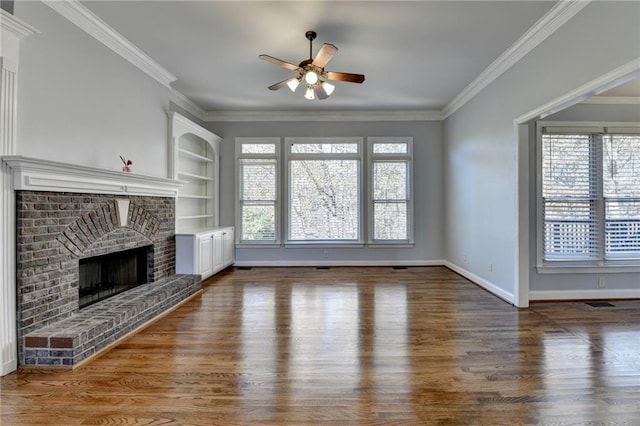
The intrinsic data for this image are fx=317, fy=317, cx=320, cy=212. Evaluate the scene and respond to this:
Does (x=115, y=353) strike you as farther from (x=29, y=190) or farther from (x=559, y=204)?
(x=559, y=204)

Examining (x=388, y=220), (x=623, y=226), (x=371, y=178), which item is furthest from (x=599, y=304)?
(x=371, y=178)

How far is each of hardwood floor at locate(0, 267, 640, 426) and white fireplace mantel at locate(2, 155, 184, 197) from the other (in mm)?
1492

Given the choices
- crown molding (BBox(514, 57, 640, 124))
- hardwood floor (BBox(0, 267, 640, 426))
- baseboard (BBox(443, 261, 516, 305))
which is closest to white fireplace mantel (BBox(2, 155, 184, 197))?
hardwood floor (BBox(0, 267, 640, 426))

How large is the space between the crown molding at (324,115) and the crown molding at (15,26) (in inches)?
158

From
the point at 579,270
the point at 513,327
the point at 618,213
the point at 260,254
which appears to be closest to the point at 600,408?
the point at 513,327

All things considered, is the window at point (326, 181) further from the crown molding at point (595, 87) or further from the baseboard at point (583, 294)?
the crown molding at point (595, 87)

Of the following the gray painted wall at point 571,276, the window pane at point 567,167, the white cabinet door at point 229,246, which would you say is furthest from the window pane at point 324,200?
the window pane at point 567,167

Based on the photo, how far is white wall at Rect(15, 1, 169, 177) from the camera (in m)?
2.71

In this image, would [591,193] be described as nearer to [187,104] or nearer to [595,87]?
[595,87]

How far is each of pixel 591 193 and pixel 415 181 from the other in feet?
9.33

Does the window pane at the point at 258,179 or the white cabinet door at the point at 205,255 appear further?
the window pane at the point at 258,179

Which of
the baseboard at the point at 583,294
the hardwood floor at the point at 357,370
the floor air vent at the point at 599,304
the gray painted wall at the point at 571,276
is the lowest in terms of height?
the hardwood floor at the point at 357,370

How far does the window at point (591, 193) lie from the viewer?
4.35 meters

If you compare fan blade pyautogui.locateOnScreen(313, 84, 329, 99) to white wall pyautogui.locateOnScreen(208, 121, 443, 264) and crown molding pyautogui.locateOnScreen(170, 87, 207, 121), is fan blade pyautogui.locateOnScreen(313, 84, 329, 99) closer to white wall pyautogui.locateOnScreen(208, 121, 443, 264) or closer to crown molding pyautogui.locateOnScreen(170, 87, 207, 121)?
white wall pyautogui.locateOnScreen(208, 121, 443, 264)
